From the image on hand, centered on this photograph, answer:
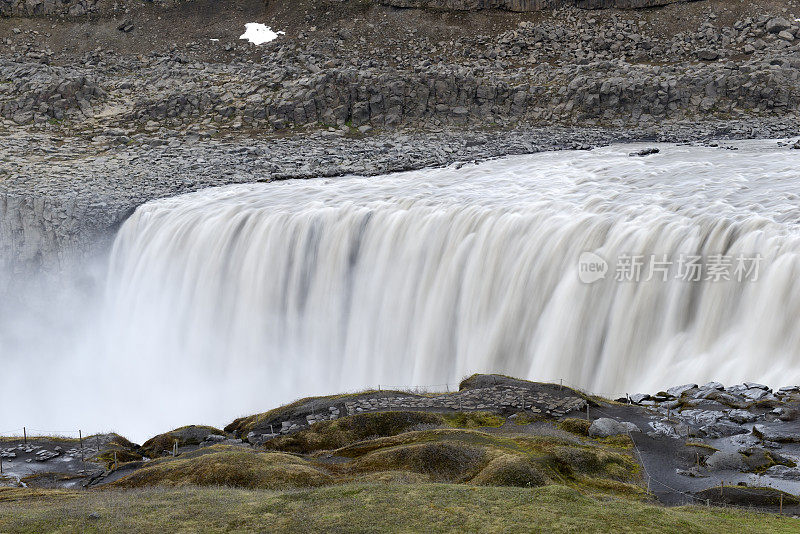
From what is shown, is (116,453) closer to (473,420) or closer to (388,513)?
(473,420)

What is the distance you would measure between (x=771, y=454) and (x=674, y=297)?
9.36 meters

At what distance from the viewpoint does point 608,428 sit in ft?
61.4

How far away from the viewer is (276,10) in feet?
250

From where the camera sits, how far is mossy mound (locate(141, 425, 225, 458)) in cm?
2189

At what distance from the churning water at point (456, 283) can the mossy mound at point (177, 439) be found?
1006 cm

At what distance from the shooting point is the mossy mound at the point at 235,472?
653 inches

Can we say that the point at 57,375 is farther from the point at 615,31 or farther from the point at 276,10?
the point at 615,31

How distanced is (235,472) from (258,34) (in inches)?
2462

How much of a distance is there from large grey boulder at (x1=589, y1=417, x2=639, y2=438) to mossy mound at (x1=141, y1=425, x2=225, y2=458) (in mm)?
10337

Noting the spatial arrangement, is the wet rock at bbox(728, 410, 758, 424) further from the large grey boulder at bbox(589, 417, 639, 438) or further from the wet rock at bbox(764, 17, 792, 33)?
the wet rock at bbox(764, 17, 792, 33)

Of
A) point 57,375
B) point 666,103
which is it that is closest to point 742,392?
point 57,375

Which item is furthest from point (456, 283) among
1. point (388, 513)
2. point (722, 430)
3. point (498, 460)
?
point (388, 513)

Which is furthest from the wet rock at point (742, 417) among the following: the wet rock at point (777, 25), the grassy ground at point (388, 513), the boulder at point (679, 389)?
the wet rock at point (777, 25)

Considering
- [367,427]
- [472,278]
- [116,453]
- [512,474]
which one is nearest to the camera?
[512,474]
